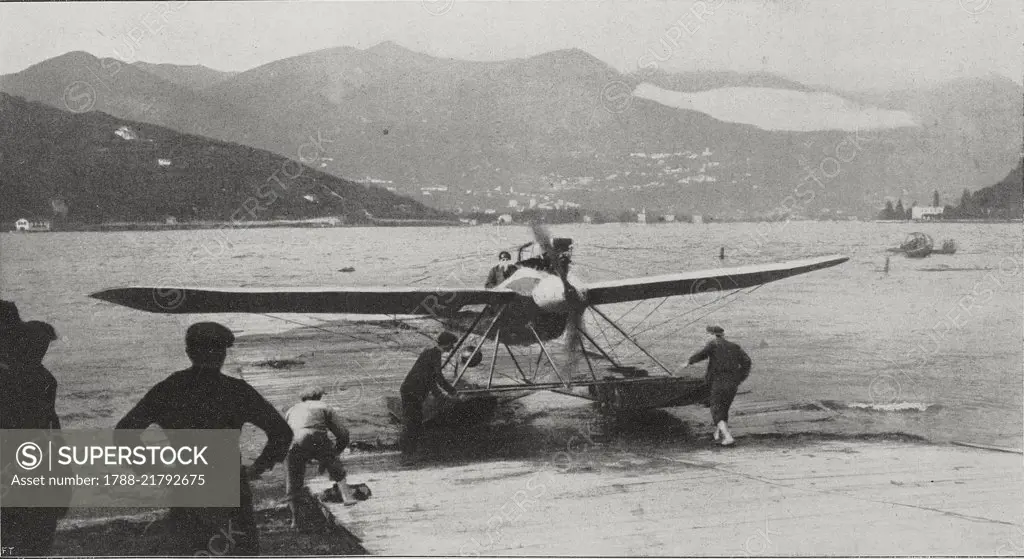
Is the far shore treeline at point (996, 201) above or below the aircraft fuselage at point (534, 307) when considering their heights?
above

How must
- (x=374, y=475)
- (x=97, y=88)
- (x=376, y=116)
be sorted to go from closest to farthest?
(x=374, y=475) < (x=97, y=88) < (x=376, y=116)

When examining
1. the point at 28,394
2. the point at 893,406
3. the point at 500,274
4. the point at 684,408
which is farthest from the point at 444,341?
the point at 893,406

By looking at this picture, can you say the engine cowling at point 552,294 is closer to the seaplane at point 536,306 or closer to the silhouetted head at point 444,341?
the seaplane at point 536,306

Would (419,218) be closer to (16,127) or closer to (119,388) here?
(119,388)

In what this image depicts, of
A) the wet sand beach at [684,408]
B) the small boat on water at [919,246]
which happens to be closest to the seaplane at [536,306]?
the wet sand beach at [684,408]

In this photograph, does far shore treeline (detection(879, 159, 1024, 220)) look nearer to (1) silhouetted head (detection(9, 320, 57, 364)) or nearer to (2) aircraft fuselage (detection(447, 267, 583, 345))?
(2) aircraft fuselage (detection(447, 267, 583, 345))

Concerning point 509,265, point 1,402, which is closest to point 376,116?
point 509,265

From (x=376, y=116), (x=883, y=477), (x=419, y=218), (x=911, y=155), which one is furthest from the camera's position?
(x=419, y=218)
